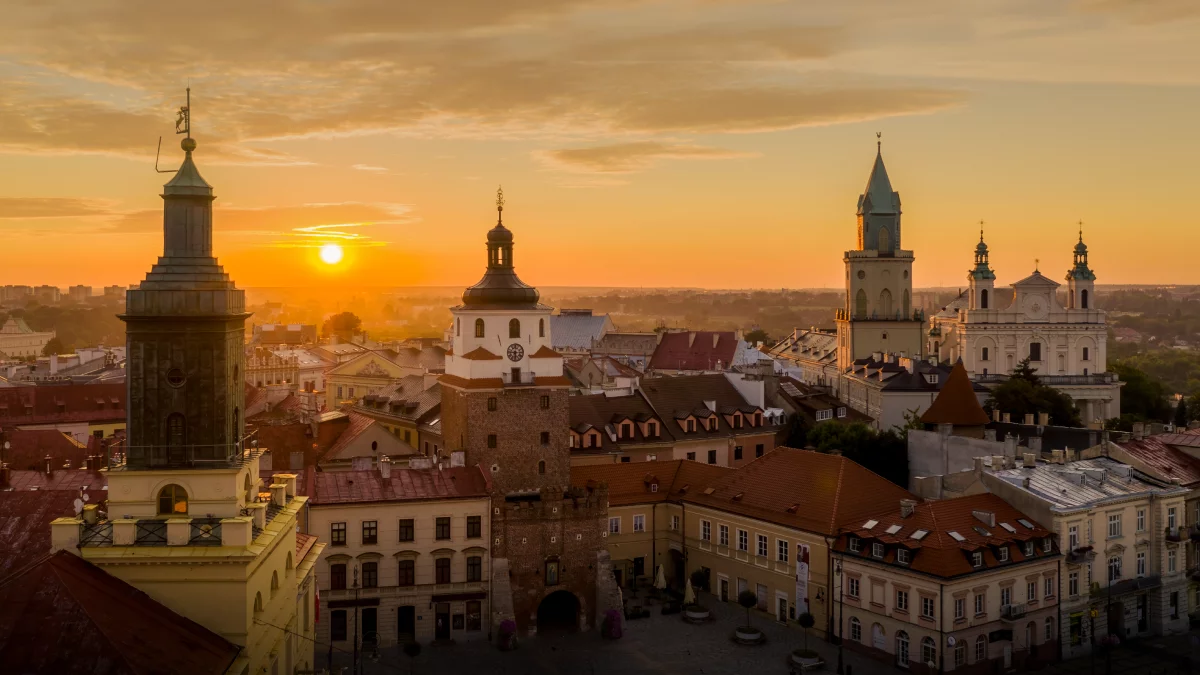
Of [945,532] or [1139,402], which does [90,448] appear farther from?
[1139,402]

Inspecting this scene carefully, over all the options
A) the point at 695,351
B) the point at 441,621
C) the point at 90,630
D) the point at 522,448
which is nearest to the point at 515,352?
the point at 522,448

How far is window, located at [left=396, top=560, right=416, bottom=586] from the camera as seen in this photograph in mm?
51625

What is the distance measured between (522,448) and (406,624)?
31.0 ft

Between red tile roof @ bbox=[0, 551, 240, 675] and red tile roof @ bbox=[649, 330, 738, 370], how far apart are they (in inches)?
3944

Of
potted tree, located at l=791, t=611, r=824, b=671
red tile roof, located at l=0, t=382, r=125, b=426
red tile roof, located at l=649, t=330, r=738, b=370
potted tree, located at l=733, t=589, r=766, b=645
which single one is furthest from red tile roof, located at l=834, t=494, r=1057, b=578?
red tile roof, located at l=649, t=330, r=738, b=370

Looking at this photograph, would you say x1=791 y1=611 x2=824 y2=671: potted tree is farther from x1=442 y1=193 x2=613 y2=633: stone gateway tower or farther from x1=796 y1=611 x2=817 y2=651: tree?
x1=442 y1=193 x2=613 y2=633: stone gateway tower

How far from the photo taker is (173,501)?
28500 mm

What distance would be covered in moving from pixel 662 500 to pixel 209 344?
114 ft

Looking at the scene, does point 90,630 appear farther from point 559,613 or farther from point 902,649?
point 559,613

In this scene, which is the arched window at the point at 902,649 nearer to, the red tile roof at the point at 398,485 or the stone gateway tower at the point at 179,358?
the red tile roof at the point at 398,485

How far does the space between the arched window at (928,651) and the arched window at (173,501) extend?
95.9 feet

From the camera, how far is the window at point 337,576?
167 feet

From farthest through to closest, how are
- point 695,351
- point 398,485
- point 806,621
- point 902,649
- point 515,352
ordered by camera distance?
point 695,351, point 515,352, point 398,485, point 806,621, point 902,649

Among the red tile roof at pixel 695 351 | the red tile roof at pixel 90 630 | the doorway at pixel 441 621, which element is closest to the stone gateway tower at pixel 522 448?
the doorway at pixel 441 621
